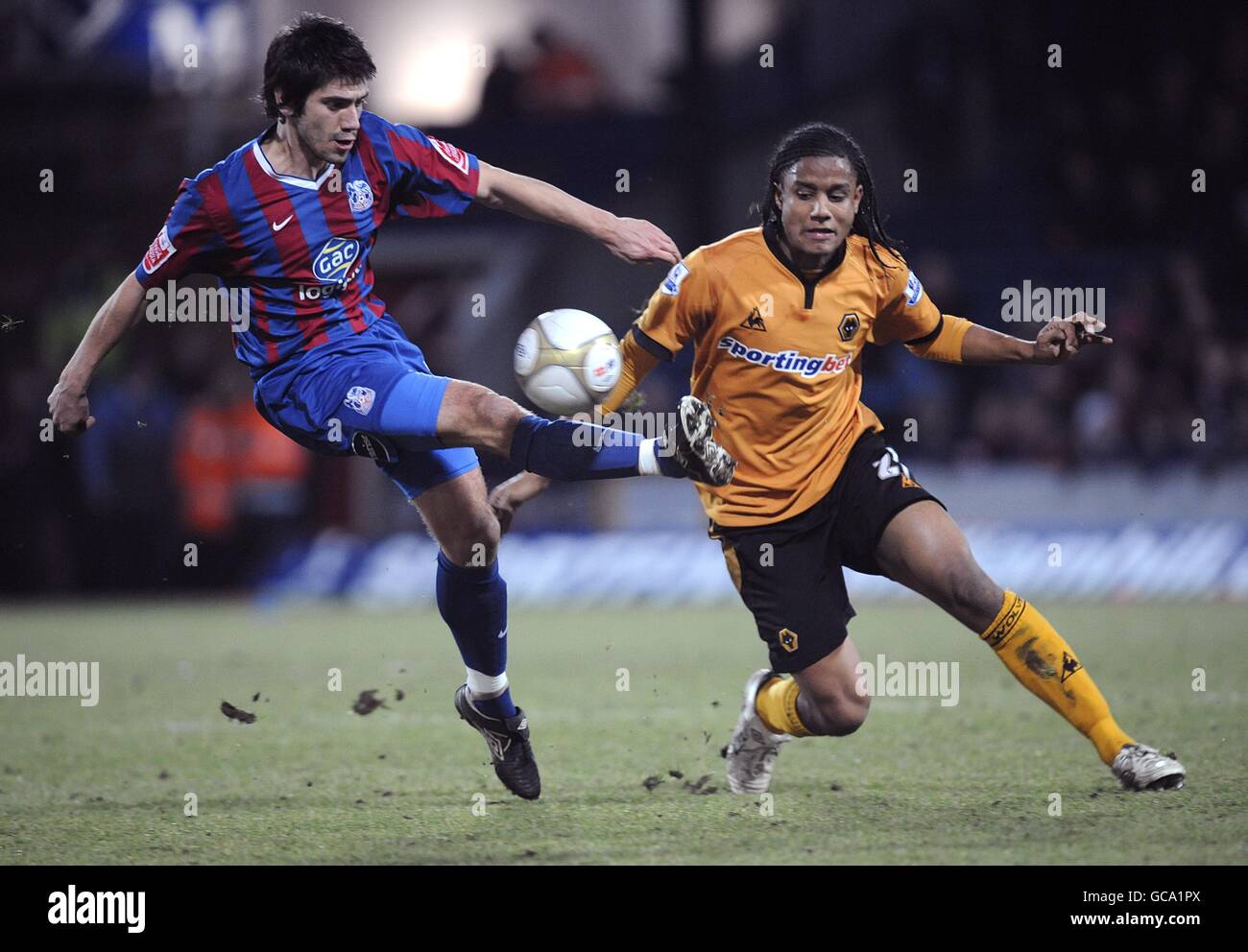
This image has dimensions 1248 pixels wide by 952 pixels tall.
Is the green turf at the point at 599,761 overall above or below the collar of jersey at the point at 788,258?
below

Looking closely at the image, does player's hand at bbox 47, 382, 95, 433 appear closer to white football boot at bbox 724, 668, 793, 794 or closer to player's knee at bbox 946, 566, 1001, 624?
white football boot at bbox 724, 668, 793, 794

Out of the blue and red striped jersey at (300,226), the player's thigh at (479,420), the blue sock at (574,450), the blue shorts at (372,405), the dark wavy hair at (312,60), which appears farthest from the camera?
the blue and red striped jersey at (300,226)

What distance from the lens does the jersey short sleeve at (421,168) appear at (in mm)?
4875

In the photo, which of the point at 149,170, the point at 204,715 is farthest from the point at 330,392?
the point at 149,170

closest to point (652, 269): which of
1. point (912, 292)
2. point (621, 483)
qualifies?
point (621, 483)

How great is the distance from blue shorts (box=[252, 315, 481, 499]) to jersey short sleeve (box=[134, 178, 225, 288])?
40 centimetres

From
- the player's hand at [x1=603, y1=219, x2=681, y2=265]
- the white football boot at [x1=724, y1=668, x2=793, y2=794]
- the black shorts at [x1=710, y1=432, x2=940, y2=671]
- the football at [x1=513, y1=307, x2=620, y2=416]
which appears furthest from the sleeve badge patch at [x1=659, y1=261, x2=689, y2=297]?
the white football boot at [x1=724, y1=668, x2=793, y2=794]

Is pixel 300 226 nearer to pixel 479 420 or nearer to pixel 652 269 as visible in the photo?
pixel 479 420

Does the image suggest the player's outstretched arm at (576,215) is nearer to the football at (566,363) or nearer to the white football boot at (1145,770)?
the football at (566,363)

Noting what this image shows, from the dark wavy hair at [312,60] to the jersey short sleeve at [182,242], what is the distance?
384 millimetres

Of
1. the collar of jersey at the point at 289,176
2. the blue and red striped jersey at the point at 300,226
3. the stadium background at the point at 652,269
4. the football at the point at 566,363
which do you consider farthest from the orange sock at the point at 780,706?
the stadium background at the point at 652,269

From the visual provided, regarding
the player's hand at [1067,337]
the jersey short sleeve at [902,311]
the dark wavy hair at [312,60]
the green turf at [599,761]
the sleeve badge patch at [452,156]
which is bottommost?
the green turf at [599,761]

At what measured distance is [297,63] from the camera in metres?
4.57
